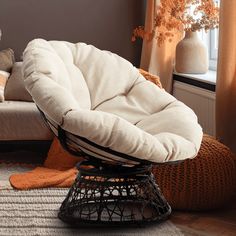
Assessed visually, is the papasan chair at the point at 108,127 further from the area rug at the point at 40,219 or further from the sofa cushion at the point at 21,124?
the sofa cushion at the point at 21,124

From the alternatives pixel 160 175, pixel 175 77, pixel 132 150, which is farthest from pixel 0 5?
pixel 132 150

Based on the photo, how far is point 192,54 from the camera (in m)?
4.13

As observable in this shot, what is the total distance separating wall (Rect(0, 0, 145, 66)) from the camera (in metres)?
4.77

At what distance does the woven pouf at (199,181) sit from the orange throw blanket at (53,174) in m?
0.70

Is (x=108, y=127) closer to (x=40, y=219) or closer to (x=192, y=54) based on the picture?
(x=40, y=219)

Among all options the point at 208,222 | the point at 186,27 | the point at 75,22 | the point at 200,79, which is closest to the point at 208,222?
the point at 208,222

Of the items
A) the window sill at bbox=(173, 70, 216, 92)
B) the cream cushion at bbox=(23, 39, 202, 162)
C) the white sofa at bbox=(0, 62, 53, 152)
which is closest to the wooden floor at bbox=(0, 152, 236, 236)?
the cream cushion at bbox=(23, 39, 202, 162)

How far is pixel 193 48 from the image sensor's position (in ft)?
13.5

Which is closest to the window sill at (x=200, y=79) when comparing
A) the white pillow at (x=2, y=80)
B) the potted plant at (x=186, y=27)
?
the potted plant at (x=186, y=27)

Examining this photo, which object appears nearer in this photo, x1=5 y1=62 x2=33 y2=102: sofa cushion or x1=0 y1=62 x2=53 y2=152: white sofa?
x1=0 y1=62 x2=53 y2=152: white sofa

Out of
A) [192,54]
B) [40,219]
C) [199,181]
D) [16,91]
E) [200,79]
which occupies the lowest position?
[40,219]

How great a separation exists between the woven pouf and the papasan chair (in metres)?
0.15

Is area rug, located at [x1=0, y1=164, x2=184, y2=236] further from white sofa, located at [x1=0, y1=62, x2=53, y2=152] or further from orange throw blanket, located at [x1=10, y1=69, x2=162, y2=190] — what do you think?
white sofa, located at [x1=0, y1=62, x2=53, y2=152]

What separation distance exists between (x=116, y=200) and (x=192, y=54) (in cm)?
172
